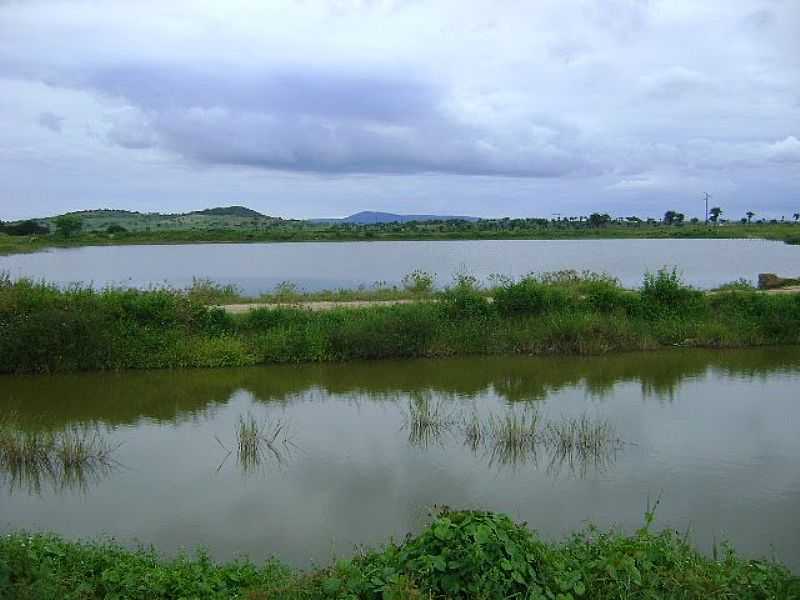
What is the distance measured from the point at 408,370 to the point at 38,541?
8846mm

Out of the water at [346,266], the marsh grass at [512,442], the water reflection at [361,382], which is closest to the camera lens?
the marsh grass at [512,442]

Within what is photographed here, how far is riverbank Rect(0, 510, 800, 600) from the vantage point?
434cm

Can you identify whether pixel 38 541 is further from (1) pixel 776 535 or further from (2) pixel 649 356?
(2) pixel 649 356

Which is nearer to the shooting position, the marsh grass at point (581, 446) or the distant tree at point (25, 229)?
the marsh grass at point (581, 446)

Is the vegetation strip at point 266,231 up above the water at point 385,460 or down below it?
above

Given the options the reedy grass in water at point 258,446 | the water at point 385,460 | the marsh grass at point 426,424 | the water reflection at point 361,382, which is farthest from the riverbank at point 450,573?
the water reflection at point 361,382

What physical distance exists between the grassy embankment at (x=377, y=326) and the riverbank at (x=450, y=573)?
8798mm

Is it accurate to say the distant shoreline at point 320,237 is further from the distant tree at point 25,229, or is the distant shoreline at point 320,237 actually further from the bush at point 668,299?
the bush at point 668,299

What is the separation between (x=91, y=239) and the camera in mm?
57281

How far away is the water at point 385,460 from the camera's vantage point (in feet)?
22.1

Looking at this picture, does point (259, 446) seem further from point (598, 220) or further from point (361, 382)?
point (598, 220)

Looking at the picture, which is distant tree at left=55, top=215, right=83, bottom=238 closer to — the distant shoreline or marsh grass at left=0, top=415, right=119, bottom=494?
the distant shoreline

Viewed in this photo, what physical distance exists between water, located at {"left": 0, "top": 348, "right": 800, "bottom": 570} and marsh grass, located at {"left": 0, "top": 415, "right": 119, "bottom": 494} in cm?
5

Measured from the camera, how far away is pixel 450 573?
436cm
